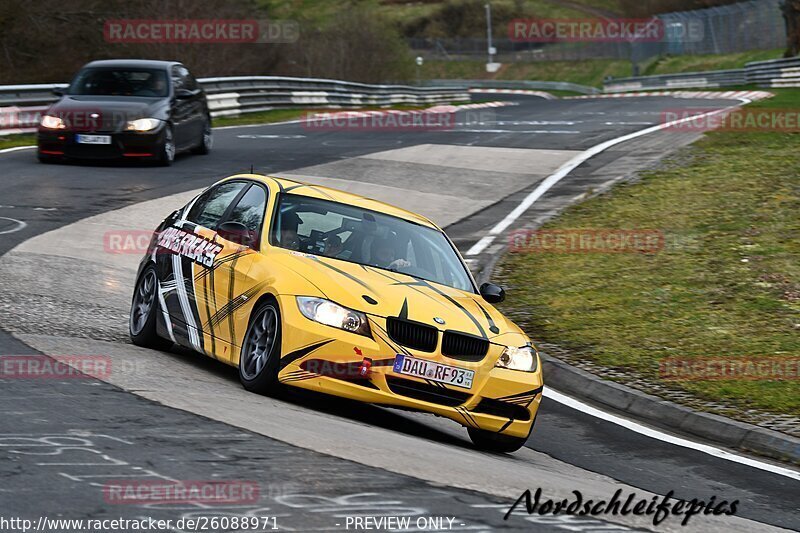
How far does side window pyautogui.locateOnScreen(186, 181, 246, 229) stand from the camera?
991cm

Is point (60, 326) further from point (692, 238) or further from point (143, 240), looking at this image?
point (692, 238)

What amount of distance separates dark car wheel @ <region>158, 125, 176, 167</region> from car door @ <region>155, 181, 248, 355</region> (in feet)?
38.7

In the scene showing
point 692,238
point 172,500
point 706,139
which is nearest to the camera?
point 172,500

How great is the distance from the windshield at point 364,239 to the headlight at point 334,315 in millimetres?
933

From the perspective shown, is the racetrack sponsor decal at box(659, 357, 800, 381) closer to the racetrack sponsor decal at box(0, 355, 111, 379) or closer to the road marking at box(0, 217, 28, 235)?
the racetrack sponsor decal at box(0, 355, 111, 379)

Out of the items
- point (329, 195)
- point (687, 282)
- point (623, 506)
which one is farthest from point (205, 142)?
point (623, 506)

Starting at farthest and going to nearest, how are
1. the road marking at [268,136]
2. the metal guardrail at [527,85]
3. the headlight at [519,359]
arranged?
the metal guardrail at [527,85] → the road marking at [268,136] → the headlight at [519,359]

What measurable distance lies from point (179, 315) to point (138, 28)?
39434mm

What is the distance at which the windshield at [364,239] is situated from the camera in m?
9.14

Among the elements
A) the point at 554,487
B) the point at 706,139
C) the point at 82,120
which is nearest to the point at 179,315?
the point at 554,487

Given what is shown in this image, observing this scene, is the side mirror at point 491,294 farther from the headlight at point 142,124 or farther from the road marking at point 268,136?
the road marking at point 268,136

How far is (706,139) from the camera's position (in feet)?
87.1

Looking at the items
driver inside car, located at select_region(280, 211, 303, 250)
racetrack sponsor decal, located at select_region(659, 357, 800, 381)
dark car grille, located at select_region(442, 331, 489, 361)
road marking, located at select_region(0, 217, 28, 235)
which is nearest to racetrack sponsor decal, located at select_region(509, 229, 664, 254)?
racetrack sponsor decal, located at select_region(659, 357, 800, 381)

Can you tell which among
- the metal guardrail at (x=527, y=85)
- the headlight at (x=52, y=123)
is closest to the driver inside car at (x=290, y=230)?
the headlight at (x=52, y=123)
